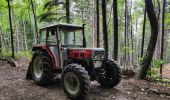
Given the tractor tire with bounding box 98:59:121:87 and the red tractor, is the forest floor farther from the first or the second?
the red tractor

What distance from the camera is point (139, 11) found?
30.1 metres

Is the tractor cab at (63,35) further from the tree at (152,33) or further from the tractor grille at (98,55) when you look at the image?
the tree at (152,33)

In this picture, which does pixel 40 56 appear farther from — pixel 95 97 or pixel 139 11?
pixel 139 11

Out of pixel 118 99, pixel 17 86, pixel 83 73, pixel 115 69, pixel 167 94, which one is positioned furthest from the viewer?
pixel 17 86

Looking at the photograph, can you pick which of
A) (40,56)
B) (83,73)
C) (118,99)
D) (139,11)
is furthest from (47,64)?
(139,11)

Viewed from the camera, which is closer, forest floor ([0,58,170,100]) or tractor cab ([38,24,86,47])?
forest floor ([0,58,170,100])

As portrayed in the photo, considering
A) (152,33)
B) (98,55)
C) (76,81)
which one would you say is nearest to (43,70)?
(76,81)

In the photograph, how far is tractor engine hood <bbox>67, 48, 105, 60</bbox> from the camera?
728 cm

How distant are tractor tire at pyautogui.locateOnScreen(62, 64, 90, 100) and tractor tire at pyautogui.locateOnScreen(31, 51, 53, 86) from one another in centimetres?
126

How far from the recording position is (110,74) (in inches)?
324

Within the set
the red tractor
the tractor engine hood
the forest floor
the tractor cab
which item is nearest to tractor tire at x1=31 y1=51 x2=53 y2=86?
the red tractor

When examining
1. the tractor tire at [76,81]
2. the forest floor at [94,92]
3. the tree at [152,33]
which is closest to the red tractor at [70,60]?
the tractor tire at [76,81]

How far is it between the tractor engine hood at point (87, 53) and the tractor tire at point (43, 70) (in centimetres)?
104

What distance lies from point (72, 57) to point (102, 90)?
1680 mm
